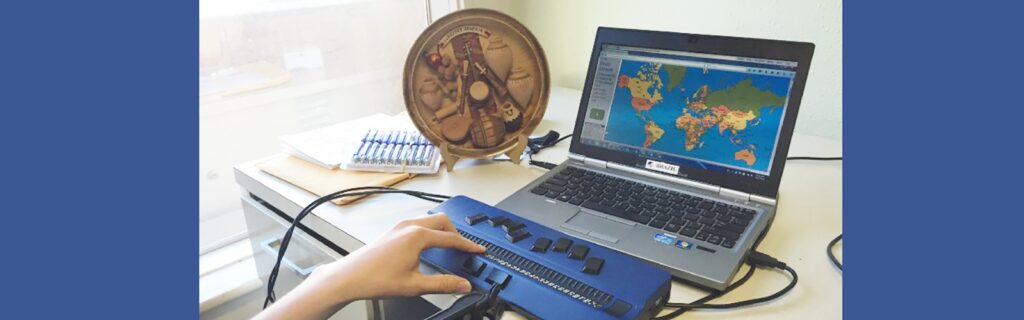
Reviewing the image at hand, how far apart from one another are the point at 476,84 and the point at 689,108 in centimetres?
37

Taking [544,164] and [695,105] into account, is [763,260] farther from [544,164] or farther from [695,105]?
[544,164]

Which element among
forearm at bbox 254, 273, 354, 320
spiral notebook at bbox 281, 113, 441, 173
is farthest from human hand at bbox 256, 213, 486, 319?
spiral notebook at bbox 281, 113, 441, 173

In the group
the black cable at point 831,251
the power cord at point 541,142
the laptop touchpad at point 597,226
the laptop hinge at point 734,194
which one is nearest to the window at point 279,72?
the power cord at point 541,142

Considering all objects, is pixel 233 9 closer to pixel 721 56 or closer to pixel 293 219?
pixel 293 219

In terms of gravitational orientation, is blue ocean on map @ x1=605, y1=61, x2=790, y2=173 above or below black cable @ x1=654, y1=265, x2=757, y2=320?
above

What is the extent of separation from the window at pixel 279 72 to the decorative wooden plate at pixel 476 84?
41 centimetres

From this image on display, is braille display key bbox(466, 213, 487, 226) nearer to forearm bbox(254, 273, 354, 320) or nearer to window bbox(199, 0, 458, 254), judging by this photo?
forearm bbox(254, 273, 354, 320)

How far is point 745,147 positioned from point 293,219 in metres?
0.71

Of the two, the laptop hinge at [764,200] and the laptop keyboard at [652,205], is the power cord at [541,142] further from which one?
the laptop hinge at [764,200]

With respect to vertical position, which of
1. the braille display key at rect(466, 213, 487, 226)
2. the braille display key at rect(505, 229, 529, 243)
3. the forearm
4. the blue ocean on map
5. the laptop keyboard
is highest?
the blue ocean on map

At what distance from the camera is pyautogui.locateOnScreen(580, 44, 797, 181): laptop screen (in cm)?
92

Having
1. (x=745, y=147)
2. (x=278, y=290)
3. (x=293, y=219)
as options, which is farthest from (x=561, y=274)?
(x=278, y=290)

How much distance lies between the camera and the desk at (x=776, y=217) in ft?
2.44

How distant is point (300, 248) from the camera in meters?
1.07
